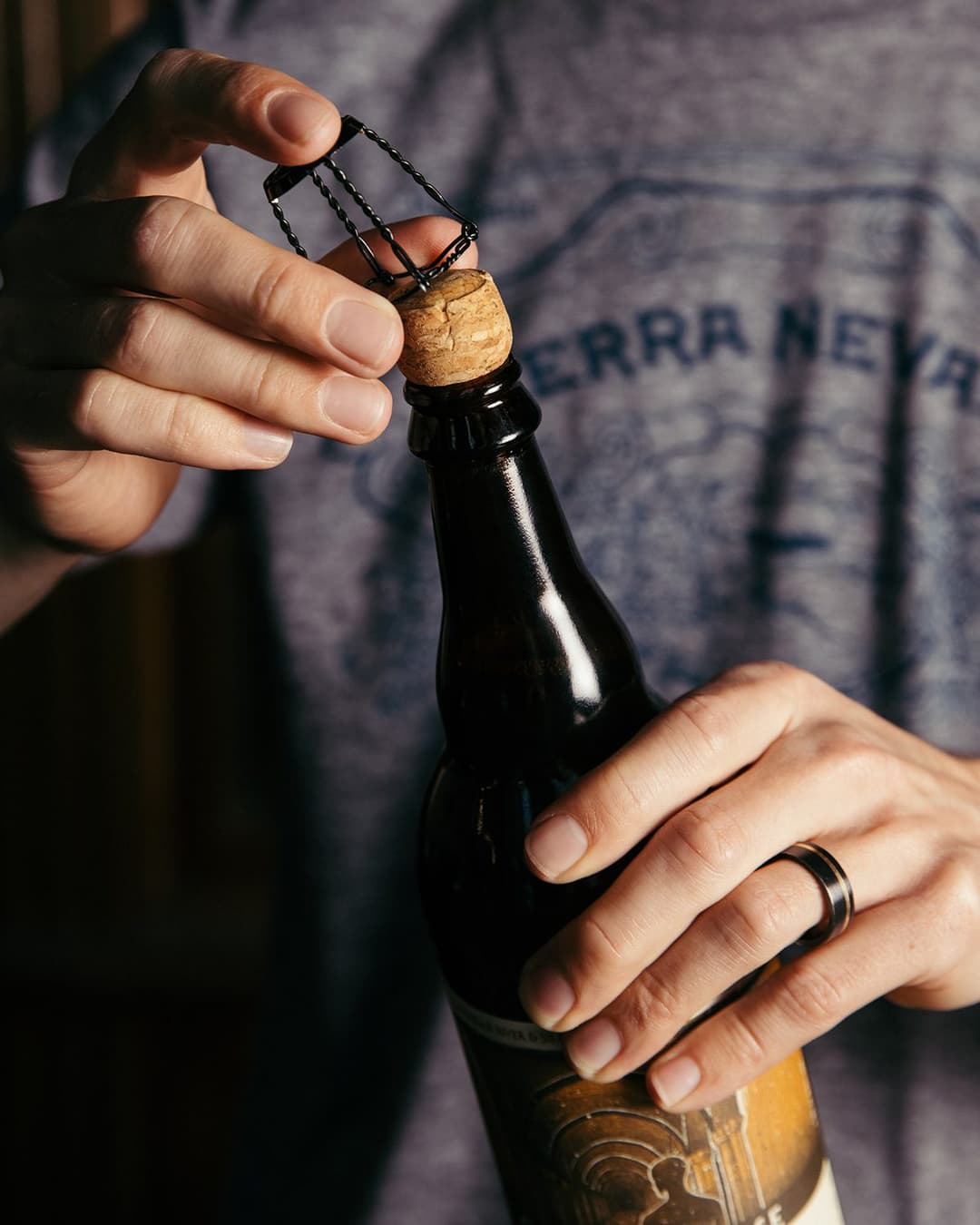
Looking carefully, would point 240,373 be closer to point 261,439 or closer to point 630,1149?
point 261,439

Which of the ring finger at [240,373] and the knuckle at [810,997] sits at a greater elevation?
the ring finger at [240,373]

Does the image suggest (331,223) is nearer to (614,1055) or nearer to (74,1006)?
(614,1055)

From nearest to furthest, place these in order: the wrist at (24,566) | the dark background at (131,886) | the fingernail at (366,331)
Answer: the fingernail at (366,331) → the wrist at (24,566) → the dark background at (131,886)

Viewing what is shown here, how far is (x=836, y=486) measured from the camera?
0.83 m

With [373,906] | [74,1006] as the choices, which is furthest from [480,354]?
[74,1006]

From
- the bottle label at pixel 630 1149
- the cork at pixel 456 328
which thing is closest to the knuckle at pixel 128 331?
the cork at pixel 456 328

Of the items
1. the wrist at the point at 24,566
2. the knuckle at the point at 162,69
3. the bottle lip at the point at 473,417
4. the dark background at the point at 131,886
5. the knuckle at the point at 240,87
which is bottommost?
the dark background at the point at 131,886

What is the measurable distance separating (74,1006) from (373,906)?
1.33 m

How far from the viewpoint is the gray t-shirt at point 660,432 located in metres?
0.82

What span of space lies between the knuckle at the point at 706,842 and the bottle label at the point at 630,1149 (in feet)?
0.32

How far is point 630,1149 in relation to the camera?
524 millimetres

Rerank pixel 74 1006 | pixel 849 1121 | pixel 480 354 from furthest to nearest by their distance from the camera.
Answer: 1. pixel 74 1006
2. pixel 849 1121
3. pixel 480 354

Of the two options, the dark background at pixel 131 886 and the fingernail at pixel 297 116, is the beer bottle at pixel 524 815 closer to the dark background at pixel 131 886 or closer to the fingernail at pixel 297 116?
the fingernail at pixel 297 116

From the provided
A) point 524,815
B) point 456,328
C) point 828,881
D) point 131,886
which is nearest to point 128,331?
point 456,328
